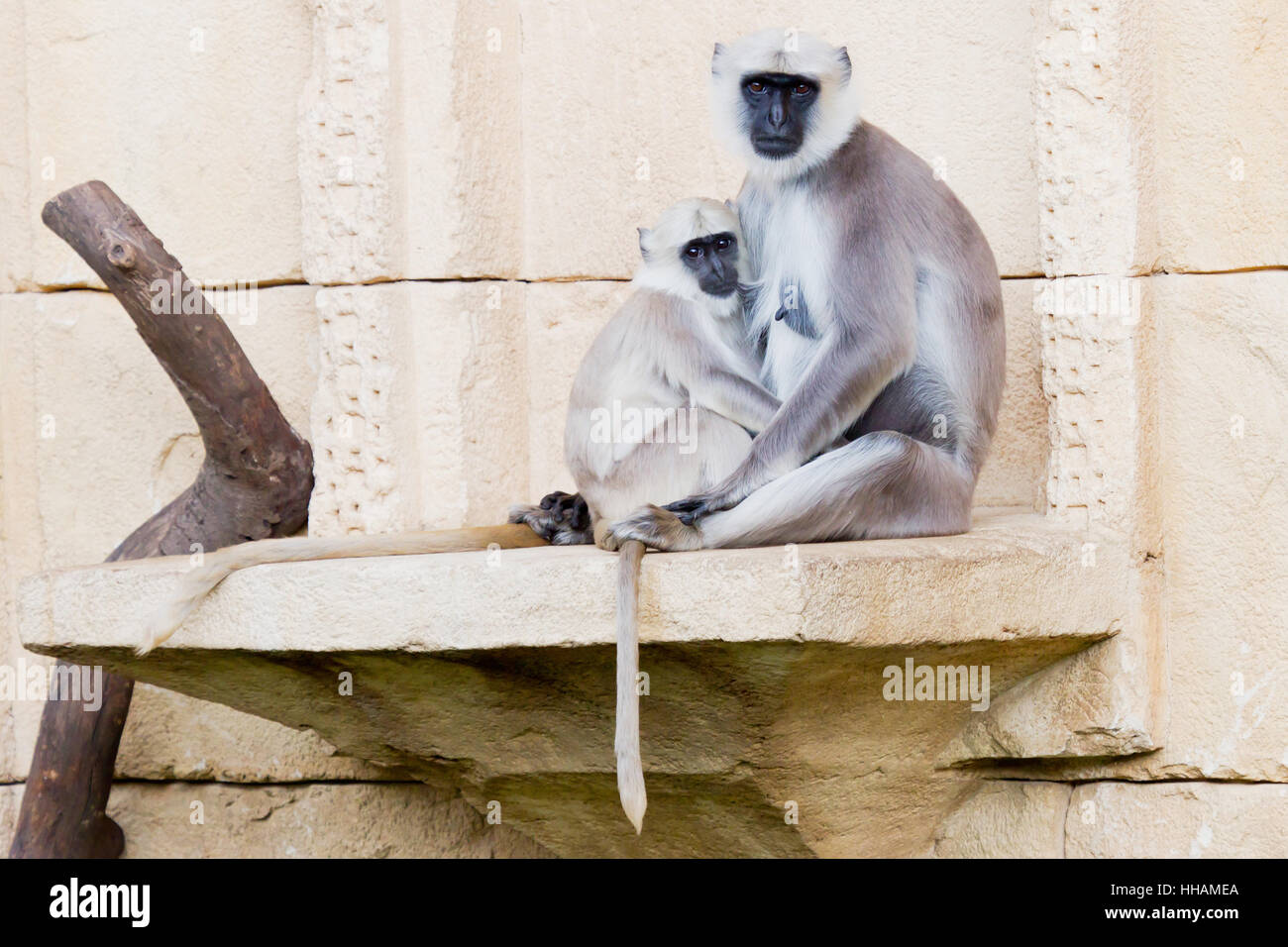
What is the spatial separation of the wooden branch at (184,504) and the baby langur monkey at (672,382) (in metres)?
0.88

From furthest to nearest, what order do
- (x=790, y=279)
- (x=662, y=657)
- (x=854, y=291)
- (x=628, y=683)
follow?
1. (x=790, y=279)
2. (x=854, y=291)
3. (x=662, y=657)
4. (x=628, y=683)

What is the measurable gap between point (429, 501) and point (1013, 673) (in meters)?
1.50

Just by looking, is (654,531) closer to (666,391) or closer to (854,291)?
(666,391)

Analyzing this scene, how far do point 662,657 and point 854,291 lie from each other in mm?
925

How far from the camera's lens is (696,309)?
3.50 meters

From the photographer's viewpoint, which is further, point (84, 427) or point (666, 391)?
point (84, 427)

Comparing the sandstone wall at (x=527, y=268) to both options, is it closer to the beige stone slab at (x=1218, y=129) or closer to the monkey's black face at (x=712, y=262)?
the beige stone slab at (x=1218, y=129)

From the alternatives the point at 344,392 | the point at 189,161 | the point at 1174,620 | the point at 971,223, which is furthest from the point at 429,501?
the point at 1174,620

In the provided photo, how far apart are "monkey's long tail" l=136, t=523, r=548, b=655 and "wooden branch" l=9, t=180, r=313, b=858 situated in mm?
681

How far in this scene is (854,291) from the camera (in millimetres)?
3338

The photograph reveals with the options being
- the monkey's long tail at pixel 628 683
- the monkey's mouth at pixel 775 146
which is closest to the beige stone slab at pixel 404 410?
the monkey's mouth at pixel 775 146

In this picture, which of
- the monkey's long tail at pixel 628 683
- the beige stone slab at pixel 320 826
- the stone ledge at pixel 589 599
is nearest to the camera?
the monkey's long tail at pixel 628 683

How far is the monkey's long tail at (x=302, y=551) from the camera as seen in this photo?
3014 millimetres

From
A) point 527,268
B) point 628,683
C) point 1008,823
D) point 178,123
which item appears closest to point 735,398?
point 628,683
